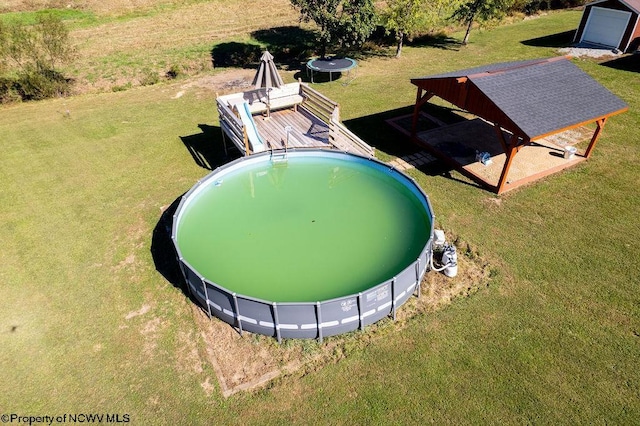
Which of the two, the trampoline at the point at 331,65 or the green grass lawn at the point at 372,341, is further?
the trampoline at the point at 331,65

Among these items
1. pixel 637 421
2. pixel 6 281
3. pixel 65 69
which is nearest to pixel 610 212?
pixel 637 421

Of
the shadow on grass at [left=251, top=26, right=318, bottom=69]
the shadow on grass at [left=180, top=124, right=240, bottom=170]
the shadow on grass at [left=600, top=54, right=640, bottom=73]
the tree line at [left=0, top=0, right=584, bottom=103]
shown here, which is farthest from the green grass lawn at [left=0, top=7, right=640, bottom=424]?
the shadow on grass at [left=251, top=26, right=318, bottom=69]

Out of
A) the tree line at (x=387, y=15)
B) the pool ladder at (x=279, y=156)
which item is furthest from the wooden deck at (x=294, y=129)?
the tree line at (x=387, y=15)

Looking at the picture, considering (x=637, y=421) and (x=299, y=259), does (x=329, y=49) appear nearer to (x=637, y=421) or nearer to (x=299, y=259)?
(x=299, y=259)

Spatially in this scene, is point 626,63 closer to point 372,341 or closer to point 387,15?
point 387,15

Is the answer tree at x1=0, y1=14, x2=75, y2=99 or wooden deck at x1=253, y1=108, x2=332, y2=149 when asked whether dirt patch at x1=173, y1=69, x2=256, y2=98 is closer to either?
wooden deck at x1=253, y1=108, x2=332, y2=149

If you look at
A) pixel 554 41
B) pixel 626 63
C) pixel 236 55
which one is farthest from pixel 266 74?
pixel 554 41

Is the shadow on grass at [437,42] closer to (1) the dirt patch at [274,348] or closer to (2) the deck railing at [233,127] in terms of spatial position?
(2) the deck railing at [233,127]
